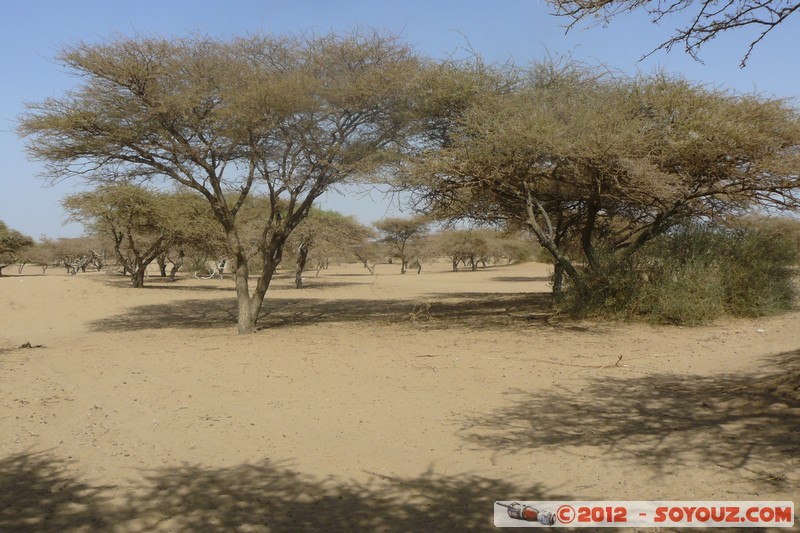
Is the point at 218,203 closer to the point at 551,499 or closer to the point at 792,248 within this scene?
the point at 551,499

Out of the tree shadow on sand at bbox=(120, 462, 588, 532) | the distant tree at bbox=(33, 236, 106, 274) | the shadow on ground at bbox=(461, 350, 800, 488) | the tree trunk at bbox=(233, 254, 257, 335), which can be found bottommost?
the tree shadow on sand at bbox=(120, 462, 588, 532)

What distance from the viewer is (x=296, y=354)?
399 inches

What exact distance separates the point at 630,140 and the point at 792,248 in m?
5.63

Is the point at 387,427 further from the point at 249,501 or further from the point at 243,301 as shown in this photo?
the point at 243,301

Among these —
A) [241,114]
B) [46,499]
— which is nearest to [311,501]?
[46,499]

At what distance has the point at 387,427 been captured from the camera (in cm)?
566

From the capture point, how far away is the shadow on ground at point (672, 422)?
14.2 feet

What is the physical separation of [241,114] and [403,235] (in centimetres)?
3853

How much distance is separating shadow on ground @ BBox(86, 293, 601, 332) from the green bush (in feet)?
3.75

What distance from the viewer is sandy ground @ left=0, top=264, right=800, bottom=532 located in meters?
3.82

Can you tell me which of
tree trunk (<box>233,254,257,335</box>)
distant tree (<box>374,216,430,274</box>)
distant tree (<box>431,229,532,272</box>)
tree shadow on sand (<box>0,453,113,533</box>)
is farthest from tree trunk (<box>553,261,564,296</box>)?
distant tree (<box>374,216,430,274</box>)

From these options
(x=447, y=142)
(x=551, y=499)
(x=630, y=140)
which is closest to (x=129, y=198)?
(x=447, y=142)

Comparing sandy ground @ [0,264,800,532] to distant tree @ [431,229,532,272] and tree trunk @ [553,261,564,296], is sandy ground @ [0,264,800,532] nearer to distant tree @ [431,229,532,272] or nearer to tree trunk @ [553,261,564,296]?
tree trunk @ [553,261,564,296]

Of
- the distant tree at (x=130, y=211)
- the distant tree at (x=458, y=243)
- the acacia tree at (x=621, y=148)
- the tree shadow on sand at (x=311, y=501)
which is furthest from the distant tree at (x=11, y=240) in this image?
the tree shadow on sand at (x=311, y=501)
